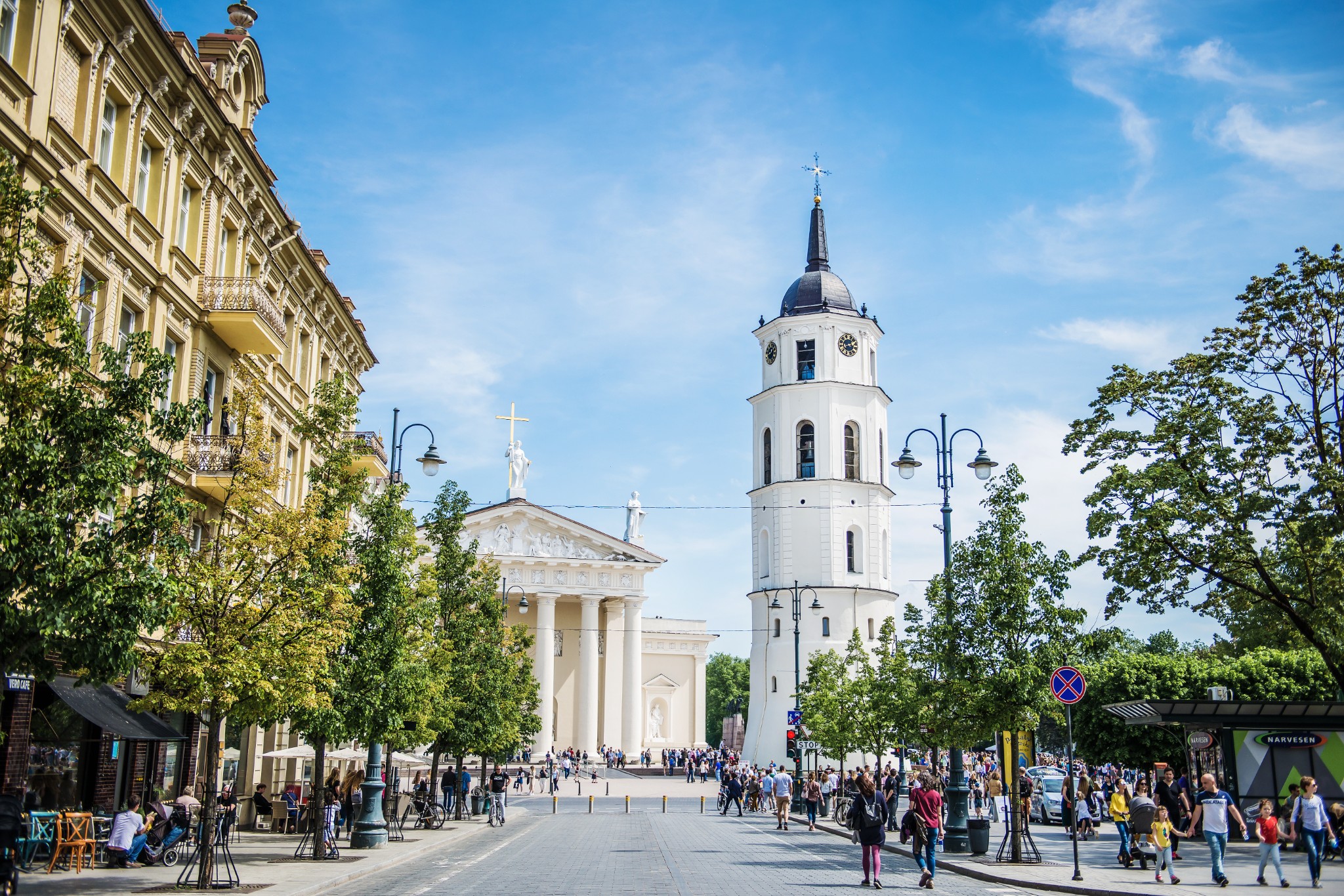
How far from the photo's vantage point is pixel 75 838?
62.5 feet

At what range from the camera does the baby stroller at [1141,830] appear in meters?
22.7

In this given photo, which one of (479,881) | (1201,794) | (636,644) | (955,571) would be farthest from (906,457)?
(636,644)

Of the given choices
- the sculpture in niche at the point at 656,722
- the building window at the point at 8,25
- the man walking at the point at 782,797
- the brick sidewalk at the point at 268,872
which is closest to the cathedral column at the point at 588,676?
the sculpture in niche at the point at 656,722

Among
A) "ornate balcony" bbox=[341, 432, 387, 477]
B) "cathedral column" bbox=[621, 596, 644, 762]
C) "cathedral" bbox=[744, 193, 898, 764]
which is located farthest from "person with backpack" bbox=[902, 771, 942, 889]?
"cathedral column" bbox=[621, 596, 644, 762]

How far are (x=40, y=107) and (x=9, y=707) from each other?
9633 mm

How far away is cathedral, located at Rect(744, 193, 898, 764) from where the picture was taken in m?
70.6

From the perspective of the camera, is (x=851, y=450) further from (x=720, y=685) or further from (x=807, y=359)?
(x=720, y=685)

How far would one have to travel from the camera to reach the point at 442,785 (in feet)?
125

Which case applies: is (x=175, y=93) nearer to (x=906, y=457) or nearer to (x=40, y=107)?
(x=40, y=107)

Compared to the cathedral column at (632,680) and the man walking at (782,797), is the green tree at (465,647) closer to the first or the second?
the man walking at (782,797)

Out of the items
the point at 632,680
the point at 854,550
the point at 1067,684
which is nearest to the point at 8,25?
the point at 1067,684

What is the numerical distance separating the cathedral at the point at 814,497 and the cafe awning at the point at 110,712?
50.0 m

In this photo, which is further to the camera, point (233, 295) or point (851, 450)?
point (851, 450)

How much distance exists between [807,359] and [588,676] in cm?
2715
